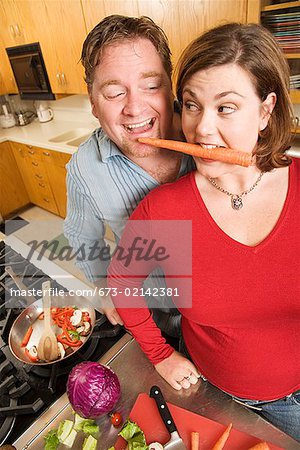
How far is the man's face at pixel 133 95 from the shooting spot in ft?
2.55

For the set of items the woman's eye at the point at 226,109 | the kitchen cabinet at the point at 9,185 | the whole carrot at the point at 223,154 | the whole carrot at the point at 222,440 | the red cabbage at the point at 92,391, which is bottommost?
the kitchen cabinet at the point at 9,185

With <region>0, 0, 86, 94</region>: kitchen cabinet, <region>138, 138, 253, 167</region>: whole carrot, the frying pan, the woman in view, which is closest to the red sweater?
the woman

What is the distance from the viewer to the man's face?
78 cm

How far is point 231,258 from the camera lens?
711 mm

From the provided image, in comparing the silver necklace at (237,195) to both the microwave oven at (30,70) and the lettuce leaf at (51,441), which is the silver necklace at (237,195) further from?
the microwave oven at (30,70)

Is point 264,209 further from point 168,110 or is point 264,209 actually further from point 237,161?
point 168,110

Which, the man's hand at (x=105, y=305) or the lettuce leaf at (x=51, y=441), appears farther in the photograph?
the man's hand at (x=105, y=305)

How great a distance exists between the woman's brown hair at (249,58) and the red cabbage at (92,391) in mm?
647

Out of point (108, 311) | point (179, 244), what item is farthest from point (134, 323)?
point (179, 244)

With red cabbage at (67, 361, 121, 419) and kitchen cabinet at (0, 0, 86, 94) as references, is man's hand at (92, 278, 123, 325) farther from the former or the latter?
kitchen cabinet at (0, 0, 86, 94)

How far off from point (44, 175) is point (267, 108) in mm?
2954

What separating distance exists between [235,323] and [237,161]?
0.37 meters

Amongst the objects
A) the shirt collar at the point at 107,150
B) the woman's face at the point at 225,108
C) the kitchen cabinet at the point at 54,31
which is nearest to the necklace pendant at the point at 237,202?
the woman's face at the point at 225,108

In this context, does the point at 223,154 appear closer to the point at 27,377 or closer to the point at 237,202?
the point at 237,202
